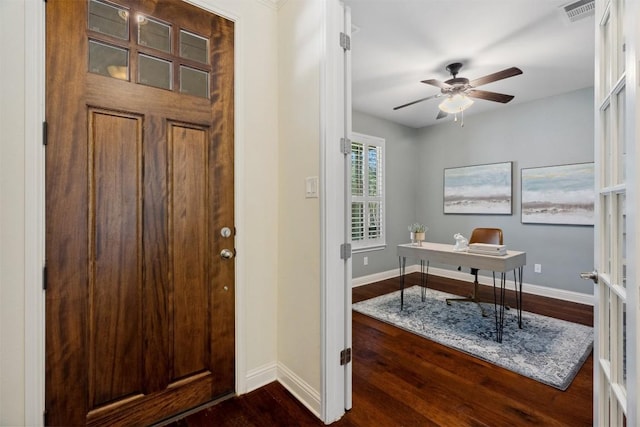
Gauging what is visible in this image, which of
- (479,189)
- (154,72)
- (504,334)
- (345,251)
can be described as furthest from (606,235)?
(479,189)

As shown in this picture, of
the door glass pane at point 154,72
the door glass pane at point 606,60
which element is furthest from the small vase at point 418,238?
the door glass pane at point 154,72

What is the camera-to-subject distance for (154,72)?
162cm

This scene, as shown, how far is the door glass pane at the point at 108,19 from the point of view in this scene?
4.78ft

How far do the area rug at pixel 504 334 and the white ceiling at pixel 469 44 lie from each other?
8.75 ft

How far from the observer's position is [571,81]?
11.4 feet

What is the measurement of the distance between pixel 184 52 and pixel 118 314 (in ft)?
4.89

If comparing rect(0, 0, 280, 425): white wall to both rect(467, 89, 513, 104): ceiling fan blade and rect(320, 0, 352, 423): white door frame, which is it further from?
rect(467, 89, 513, 104): ceiling fan blade

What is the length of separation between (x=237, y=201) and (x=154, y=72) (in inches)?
33.0

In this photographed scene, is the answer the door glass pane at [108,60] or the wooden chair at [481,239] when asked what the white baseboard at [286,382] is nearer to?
the door glass pane at [108,60]

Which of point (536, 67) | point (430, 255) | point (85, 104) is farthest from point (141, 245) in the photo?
point (536, 67)

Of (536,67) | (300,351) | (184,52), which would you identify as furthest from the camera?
(536,67)

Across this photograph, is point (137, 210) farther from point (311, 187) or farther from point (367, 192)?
point (367, 192)

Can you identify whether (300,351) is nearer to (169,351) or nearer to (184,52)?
(169,351)

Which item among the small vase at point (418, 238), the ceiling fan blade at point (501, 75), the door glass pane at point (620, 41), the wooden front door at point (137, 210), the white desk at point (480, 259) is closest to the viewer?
the door glass pane at point (620, 41)
